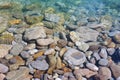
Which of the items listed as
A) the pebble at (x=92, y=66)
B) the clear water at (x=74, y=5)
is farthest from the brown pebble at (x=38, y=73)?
the clear water at (x=74, y=5)

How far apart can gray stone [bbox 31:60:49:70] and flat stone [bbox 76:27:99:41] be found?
1.93 m

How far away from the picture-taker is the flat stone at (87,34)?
8445 mm

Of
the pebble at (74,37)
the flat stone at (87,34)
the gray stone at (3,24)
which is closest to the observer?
the pebble at (74,37)

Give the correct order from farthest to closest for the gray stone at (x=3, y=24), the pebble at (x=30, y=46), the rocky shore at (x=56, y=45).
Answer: the gray stone at (x=3, y=24), the pebble at (x=30, y=46), the rocky shore at (x=56, y=45)

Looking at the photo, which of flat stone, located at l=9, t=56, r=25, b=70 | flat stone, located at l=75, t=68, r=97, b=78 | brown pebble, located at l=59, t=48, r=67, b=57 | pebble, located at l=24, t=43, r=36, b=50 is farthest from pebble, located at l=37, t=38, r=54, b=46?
flat stone, located at l=75, t=68, r=97, b=78

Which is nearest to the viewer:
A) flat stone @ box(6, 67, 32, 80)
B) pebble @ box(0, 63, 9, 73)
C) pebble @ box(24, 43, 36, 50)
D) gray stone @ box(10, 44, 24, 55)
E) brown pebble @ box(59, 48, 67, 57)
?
flat stone @ box(6, 67, 32, 80)

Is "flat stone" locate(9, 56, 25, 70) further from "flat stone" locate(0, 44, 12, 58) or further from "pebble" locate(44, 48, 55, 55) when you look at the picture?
"pebble" locate(44, 48, 55, 55)

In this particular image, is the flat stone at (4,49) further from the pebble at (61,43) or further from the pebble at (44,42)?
the pebble at (61,43)

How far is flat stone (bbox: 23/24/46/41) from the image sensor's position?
25.2 feet

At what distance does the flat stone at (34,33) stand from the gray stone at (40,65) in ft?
3.18

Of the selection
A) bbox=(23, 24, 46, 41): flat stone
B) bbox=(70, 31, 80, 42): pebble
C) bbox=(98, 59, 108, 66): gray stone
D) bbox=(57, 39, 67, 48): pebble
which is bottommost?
bbox=(98, 59, 108, 66): gray stone

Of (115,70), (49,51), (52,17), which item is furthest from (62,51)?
(52,17)

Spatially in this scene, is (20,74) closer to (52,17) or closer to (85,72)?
(85,72)

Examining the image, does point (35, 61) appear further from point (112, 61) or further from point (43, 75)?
point (112, 61)
